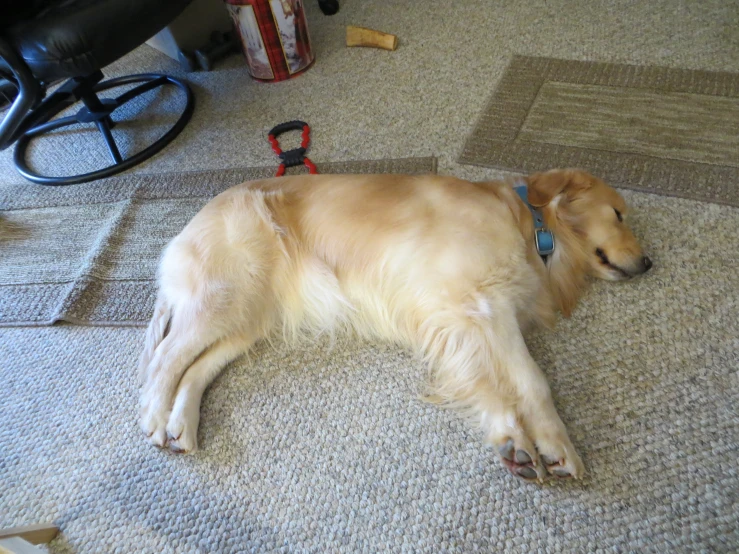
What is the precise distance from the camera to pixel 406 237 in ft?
4.76

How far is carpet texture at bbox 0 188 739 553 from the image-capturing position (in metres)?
1.14

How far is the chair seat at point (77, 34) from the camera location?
1861 millimetres

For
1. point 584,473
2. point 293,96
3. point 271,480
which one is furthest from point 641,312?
point 293,96

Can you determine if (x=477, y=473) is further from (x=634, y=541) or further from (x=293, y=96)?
(x=293, y=96)

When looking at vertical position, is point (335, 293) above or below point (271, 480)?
above

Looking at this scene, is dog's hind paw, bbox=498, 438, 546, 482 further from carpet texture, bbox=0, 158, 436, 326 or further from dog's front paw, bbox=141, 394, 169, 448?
carpet texture, bbox=0, 158, 436, 326

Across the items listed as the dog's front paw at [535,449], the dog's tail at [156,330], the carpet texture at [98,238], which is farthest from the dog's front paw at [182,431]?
the dog's front paw at [535,449]

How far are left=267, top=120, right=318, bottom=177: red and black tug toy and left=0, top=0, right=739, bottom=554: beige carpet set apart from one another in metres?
0.92

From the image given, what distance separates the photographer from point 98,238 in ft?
6.63

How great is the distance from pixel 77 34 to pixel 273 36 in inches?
40.4

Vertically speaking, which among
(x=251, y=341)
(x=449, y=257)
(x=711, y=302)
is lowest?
(x=711, y=302)

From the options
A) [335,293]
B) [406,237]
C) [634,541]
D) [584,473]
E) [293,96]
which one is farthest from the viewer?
[293,96]

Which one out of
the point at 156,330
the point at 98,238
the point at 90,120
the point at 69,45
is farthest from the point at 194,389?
the point at 90,120

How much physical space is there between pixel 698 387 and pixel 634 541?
18.3 inches
